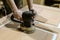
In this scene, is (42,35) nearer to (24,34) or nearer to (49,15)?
(24,34)

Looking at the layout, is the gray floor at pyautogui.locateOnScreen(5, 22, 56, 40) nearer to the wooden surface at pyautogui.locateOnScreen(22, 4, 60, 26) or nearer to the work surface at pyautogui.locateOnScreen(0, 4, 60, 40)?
the work surface at pyautogui.locateOnScreen(0, 4, 60, 40)

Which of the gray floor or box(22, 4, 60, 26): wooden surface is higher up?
box(22, 4, 60, 26): wooden surface

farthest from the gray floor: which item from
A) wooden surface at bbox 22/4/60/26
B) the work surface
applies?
wooden surface at bbox 22/4/60/26

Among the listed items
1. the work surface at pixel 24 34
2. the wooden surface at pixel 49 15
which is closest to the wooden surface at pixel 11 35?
the work surface at pixel 24 34

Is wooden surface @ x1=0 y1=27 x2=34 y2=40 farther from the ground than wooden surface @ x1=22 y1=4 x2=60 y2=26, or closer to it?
closer to it

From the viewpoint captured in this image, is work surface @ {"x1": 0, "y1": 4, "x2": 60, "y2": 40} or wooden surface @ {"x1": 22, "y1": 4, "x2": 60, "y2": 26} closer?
work surface @ {"x1": 0, "y1": 4, "x2": 60, "y2": 40}

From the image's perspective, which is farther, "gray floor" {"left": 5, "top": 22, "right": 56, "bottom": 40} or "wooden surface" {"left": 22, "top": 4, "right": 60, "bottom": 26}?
"wooden surface" {"left": 22, "top": 4, "right": 60, "bottom": 26}

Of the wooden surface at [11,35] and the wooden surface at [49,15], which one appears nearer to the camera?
the wooden surface at [11,35]

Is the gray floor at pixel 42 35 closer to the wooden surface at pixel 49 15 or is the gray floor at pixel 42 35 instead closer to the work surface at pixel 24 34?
the work surface at pixel 24 34

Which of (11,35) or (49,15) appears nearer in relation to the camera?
(11,35)

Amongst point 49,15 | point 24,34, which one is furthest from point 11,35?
point 49,15

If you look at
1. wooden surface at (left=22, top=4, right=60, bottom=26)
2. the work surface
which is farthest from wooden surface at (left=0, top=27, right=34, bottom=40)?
wooden surface at (left=22, top=4, right=60, bottom=26)

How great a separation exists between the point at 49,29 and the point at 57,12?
251mm

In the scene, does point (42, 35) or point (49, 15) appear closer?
point (42, 35)
